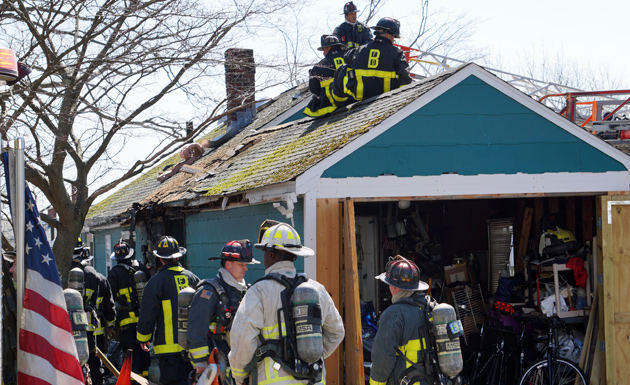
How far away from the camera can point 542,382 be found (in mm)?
8906

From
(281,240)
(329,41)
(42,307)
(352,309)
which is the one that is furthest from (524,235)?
(42,307)

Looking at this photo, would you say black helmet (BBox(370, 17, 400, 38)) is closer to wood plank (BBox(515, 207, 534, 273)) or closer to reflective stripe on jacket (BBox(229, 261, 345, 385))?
wood plank (BBox(515, 207, 534, 273))

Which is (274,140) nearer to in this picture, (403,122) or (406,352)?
(403,122)

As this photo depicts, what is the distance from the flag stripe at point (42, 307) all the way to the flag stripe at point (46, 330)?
3 centimetres

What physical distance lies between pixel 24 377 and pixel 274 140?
831 cm

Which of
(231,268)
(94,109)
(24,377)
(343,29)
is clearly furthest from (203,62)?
(24,377)

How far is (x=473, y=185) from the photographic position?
875 centimetres

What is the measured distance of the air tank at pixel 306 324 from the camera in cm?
530

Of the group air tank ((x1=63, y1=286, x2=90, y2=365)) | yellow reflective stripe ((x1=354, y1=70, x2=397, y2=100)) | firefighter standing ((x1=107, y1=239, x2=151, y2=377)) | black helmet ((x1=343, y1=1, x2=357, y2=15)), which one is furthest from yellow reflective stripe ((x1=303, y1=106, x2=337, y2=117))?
air tank ((x1=63, y1=286, x2=90, y2=365))

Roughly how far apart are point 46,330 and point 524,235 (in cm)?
888

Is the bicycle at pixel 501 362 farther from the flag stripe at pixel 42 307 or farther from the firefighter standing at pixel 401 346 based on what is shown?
the flag stripe at pixel 42 307

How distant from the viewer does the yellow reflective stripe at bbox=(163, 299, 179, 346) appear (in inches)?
310

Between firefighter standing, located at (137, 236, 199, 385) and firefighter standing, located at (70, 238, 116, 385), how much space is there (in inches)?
67.8

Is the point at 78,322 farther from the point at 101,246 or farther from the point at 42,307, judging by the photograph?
the point at 101,246
